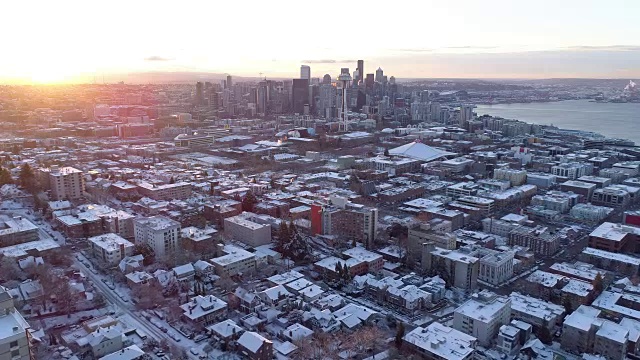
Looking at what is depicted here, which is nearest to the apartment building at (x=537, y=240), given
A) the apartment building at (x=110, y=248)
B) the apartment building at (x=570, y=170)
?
the apartment building at (x=570, y=170)

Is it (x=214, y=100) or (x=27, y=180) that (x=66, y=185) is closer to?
(x=27, y=180)

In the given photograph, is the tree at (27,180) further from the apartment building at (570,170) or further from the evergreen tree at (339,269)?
the apartment building at (570,170)

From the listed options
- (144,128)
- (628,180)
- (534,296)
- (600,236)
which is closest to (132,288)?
(534,296)

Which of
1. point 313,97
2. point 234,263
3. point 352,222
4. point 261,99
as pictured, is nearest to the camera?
point 234,263

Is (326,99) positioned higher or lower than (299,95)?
lower

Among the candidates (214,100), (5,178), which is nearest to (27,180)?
(5,178)

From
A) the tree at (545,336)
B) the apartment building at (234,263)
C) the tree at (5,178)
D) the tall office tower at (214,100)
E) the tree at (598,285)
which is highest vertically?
the tall office tower at (214,100)

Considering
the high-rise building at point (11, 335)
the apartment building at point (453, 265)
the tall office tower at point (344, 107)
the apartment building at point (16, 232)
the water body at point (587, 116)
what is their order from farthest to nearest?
1. the water body at point (587, 116)
2. the tall office tower at point (344, 107)
3. the apartment building at point (16, 232)
4. the apartment building at point (453, 265)
5. the high-rise building at point (11, 335)
